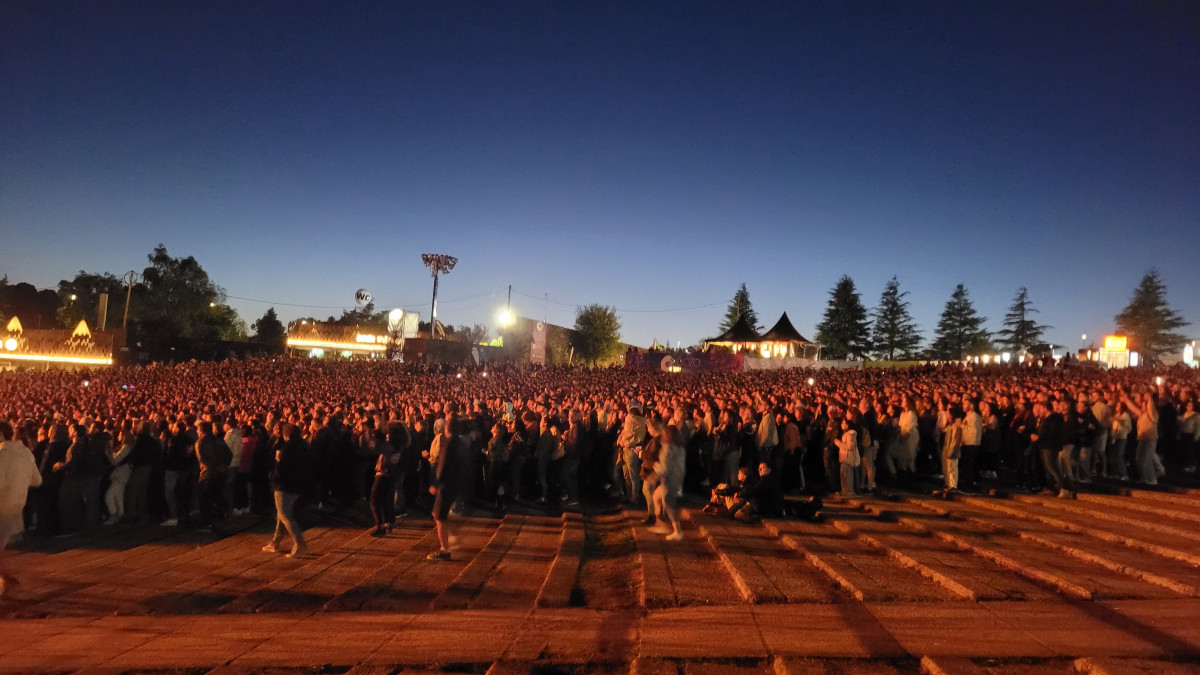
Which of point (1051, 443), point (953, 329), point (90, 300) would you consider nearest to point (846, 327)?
point (953, 329)

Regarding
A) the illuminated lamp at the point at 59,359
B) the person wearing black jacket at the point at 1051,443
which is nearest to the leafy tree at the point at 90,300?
the illuminated lamp at the point at 59,359

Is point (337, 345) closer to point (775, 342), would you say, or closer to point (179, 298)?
point (179, 298)

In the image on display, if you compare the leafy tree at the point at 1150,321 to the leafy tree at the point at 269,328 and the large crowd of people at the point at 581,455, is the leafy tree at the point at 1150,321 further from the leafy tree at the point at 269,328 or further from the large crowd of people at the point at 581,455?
the leafy tree at the point at 269,328

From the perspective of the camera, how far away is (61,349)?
35375mm

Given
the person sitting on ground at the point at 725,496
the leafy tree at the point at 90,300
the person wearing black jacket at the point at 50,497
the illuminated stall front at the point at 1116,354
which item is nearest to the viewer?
the person wearing black jacket at the point at 50,497

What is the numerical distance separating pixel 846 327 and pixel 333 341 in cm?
4568

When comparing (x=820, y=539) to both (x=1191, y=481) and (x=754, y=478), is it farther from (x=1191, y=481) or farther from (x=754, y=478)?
(x=1191, y=481)

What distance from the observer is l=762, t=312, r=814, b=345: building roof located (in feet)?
147

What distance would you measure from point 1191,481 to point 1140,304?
7511 cm

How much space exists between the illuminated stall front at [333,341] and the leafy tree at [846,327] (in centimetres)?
3971

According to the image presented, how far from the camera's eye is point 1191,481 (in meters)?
10.1

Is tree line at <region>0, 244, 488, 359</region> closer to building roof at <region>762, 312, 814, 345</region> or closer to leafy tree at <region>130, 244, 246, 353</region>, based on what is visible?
leafy tree at <region>130, 244, 246, 353</region>

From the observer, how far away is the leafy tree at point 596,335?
61.2 meters

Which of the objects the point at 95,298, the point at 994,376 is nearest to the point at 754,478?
the point at 994,376
